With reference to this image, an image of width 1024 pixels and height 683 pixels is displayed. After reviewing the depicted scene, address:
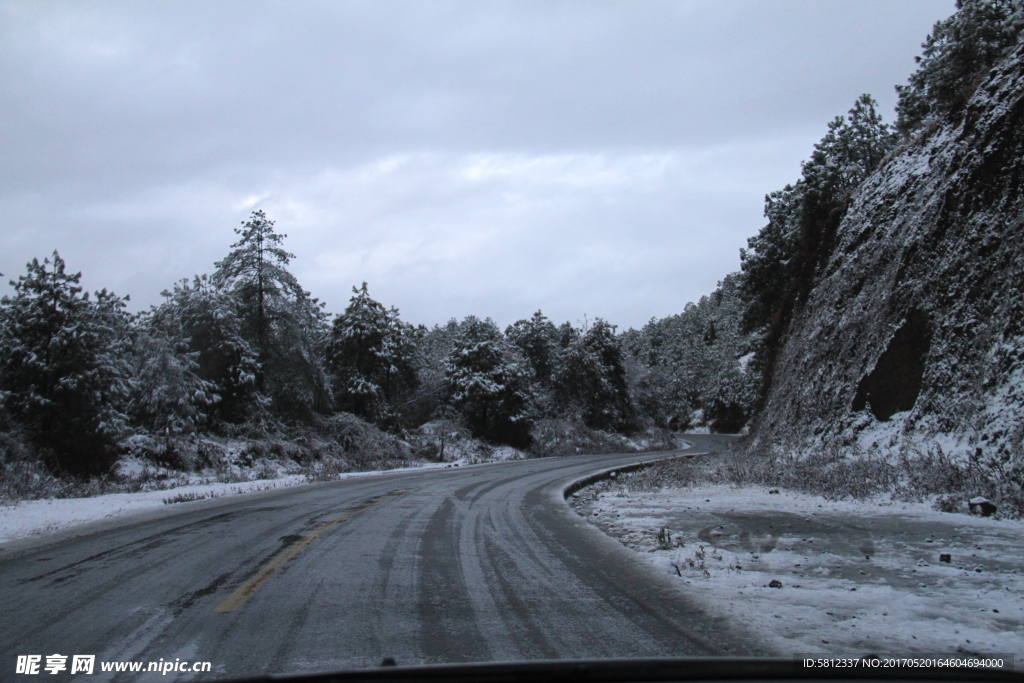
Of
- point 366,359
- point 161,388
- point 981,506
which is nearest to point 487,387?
point 366,359

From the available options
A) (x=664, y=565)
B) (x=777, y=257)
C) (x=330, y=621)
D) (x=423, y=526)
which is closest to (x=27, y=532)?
(x=423, y=526)

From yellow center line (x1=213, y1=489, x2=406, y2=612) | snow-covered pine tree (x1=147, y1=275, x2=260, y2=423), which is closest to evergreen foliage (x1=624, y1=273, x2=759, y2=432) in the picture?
snow-covered pine tree (x1=147, y1=275, x2=260, y2=423)

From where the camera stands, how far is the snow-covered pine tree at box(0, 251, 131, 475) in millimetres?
18855

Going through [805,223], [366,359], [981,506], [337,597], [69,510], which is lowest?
[981,506]

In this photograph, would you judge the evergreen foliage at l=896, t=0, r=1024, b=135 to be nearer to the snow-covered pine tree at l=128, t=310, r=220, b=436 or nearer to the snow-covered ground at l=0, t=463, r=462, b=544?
the snow-covered ground at l=0, t=463, r=462, b=544

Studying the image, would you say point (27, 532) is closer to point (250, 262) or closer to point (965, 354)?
point (965, 354)

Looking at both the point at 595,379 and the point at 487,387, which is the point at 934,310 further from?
the point at 595,379

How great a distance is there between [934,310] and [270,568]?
49.4ft

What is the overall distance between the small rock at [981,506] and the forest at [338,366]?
574 inches

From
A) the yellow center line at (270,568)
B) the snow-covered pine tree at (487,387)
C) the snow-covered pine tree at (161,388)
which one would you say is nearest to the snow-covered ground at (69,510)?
the yellow center line at (270,568)

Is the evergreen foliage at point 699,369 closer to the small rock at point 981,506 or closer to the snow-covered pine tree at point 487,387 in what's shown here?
the snow-covered pine tree at point 487,387

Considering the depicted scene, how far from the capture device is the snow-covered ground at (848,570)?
443 cm

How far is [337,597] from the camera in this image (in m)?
5.32

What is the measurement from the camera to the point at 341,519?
32.6ft
